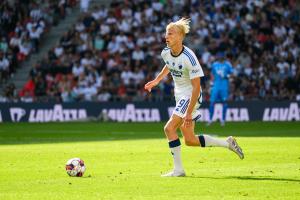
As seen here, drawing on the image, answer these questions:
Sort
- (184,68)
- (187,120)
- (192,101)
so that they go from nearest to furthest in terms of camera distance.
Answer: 1. (187,120)
2. (192,101)
3. (184,68)

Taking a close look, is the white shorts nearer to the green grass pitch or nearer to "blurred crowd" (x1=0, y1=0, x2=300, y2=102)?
the green grass pitch

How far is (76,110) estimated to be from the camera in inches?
1489

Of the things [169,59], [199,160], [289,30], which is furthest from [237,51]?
[169,59]

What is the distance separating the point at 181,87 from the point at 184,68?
17.3 inches

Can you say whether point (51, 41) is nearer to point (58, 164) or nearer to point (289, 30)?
point (289, 30)

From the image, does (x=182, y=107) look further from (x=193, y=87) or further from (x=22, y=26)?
(x=22, y=26)

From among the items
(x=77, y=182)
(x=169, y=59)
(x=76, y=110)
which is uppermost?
(x=169, y=59)

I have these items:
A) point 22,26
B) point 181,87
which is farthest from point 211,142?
point 22,26

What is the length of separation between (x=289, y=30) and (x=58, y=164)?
25.1m

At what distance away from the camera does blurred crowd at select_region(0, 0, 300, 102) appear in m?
38.3

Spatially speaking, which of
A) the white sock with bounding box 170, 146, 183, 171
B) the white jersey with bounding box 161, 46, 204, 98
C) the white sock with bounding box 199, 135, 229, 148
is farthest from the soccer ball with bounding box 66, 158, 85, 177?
the white sock with bounding box 199, 135, 229, 148

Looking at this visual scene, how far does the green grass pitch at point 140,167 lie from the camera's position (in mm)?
12031

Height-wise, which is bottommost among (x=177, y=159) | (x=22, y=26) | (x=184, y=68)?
(x=177, y=159)

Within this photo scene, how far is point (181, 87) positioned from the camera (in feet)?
48.4
